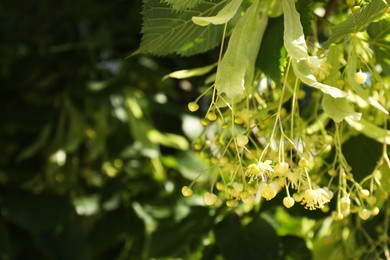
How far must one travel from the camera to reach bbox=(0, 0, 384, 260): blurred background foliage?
4.54ft

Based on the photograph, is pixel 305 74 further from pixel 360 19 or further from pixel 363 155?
pixel 363 155

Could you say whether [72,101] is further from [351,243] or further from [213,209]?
[351,243]

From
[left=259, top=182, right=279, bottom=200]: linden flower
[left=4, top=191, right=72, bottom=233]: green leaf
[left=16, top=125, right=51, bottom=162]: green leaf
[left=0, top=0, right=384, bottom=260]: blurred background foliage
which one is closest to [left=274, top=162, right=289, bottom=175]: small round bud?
[left=259, top=182, right=279, bottom=200]: linden flower

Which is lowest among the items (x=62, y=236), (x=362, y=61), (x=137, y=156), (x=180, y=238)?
(x=62, y=236)

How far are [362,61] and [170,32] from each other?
0.23 m

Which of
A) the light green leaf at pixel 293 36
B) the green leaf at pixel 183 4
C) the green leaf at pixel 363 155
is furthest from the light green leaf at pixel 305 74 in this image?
the green leaf at pixel 363 155

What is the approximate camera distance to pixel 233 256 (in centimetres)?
94

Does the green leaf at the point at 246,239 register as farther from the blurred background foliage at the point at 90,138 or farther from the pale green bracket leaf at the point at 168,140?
the pale green bracket leaf at the point at 168,140

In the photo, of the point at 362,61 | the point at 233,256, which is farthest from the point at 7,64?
the point at 362,61

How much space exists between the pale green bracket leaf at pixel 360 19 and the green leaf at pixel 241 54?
89 millimetres

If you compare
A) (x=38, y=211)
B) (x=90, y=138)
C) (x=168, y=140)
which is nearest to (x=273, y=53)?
(x=168, y=140)

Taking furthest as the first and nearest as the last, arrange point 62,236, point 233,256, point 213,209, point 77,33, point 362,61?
point 77,33 → point 62,236 → point 213,209 → point 233,256 → point 362,61

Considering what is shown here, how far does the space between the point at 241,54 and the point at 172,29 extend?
0.13 m

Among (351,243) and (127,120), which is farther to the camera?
(127,120)
